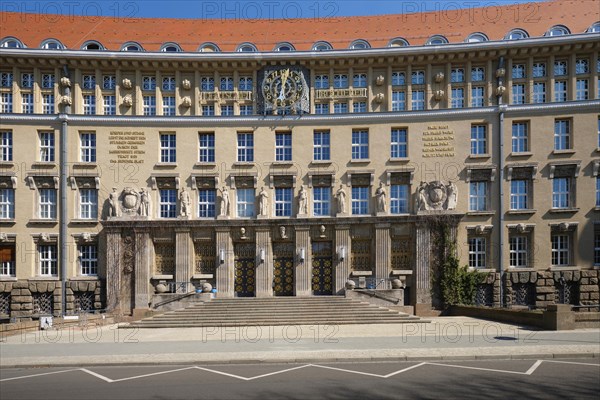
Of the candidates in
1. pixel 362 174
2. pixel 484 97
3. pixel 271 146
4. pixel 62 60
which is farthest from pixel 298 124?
pixel 62 60

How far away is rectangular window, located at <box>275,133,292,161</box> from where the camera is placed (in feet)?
98.7

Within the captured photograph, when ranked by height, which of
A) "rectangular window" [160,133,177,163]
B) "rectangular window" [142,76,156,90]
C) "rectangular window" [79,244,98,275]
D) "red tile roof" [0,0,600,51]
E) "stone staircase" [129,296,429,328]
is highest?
"red tile roof" [0,0,600,51]

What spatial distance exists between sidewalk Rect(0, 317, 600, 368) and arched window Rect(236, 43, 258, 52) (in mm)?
17531

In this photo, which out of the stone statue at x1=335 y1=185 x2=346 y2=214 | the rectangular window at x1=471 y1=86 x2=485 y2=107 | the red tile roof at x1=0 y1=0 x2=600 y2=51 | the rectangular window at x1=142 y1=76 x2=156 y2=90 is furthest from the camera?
the red tile roof at x1=0 y1=0 x2=600 y2=51

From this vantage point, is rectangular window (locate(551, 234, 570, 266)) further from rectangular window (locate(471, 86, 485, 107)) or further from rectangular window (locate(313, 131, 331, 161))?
rectangular window (locate(313, 131, 331, 161))

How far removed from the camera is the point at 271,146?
29.8m

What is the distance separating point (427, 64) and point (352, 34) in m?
5.58

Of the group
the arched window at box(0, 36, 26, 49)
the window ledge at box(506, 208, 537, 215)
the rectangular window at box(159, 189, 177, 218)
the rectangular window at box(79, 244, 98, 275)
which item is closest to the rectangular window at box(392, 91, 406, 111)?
the window ledge at box(506, 208, 537, 215)

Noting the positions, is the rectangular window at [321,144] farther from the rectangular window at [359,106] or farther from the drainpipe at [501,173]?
the drainpipe at [501,173]

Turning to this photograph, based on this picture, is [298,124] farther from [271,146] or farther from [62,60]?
[62,60]

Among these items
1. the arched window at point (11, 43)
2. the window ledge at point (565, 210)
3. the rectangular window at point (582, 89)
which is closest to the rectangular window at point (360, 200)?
the window ledge at point (565, 210)

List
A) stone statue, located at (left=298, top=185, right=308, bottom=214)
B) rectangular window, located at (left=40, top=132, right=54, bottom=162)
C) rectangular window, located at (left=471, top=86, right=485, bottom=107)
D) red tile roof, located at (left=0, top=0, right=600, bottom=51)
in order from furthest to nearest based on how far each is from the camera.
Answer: red tile roof, located at (left=0, top=0, right=600, bottom=51)
rectangular window, located at (left=40, top=132, right=54, bottom=162)
rectangular window, located at (left=471, top=86, right=485, bottom=107)
stone statue, located at (left=298, top=185, right=308, bottom=214)

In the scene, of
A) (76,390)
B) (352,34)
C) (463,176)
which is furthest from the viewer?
(352,34)

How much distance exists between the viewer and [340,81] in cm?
3031
